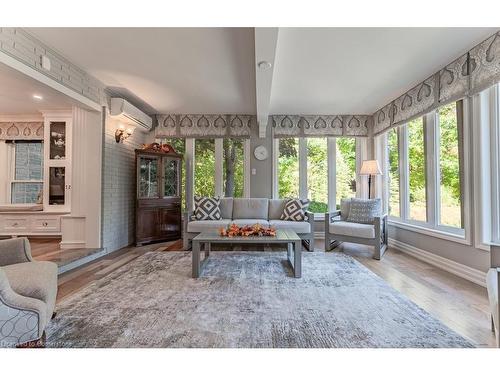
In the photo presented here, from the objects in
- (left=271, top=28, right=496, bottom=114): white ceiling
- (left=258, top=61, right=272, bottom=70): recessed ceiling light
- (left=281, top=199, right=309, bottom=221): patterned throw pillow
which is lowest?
(left=281, top=199, right=309, bottom=221): patterned throw pillow

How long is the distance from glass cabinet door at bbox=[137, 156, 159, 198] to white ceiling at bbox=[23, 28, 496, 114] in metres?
1.07

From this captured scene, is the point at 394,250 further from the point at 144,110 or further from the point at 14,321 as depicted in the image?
the point at 144,110

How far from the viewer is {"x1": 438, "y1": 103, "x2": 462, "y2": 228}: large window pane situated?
320 centimetres

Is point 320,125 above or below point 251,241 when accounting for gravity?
above

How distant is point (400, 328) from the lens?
178 cm

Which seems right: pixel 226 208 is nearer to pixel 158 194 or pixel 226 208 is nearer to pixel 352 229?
pixel 158 194

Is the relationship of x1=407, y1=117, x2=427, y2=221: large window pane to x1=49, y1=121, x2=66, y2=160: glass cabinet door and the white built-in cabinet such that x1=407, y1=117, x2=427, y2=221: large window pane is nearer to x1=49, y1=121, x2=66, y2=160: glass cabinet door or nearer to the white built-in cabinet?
the white built-in cabinet

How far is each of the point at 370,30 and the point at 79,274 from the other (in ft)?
13.2

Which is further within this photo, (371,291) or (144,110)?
(144,110)

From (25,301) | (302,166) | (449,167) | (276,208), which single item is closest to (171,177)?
(276,208)

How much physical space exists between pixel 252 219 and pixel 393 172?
2727 mm

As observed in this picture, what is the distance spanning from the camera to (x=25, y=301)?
1.40 metres

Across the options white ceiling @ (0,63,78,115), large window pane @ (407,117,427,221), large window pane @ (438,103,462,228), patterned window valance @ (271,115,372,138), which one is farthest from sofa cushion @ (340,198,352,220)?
white ceiling @ (0,63,78,115)
